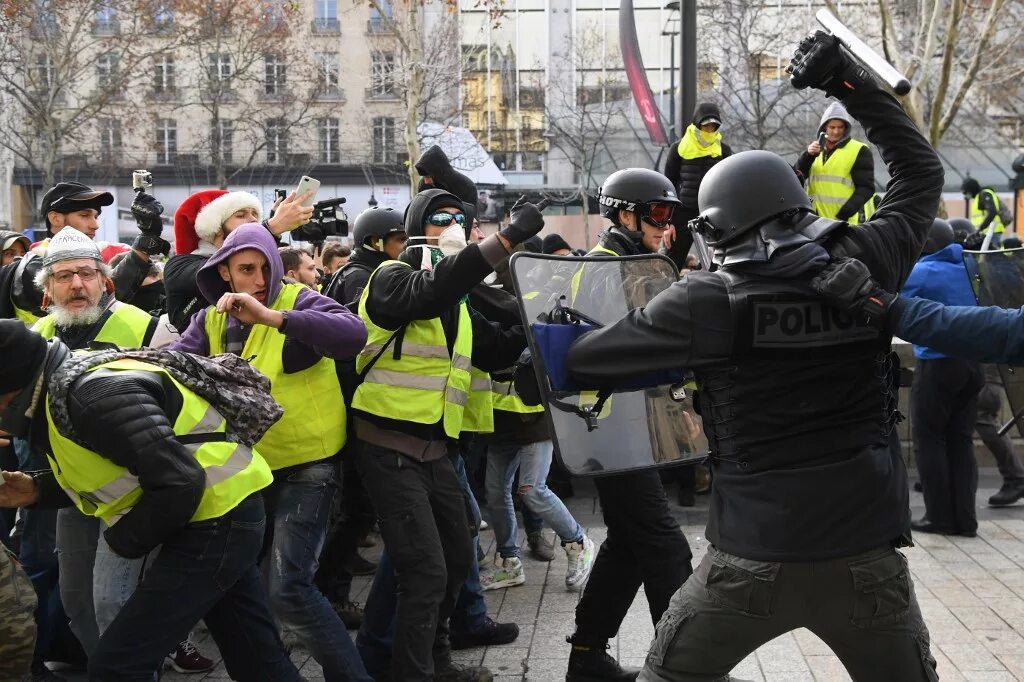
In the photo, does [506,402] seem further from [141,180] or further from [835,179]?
[835,179]

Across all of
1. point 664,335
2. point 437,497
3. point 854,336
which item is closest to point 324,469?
point 437,497

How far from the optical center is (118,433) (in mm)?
3387

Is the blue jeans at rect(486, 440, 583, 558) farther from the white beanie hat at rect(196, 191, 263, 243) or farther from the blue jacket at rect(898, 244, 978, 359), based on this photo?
the blue jacket at rect(898, 244, 978, 359)

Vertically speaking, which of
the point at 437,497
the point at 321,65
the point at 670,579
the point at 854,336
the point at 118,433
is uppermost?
the point at 321,65

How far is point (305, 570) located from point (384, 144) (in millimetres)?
39788

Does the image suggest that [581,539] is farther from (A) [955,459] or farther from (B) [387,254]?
(A) [955,459]

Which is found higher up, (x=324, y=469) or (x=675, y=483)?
(x=324, y=469)

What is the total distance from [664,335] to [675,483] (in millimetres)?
6061

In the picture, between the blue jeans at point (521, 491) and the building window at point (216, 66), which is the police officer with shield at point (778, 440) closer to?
the blue jeans at point (521, 491)

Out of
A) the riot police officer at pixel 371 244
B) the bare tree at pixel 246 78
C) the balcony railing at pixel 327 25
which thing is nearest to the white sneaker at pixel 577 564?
the riot police officer at pixel 371 244

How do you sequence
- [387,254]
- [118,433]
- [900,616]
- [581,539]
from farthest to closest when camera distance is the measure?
[581,539], [387,254], [118,433], [900,616]

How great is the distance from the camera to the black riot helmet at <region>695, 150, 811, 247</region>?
3285mm

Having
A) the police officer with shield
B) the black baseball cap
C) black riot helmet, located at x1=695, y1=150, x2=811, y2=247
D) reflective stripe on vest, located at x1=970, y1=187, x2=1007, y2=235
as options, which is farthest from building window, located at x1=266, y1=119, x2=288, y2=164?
the police officer with shield

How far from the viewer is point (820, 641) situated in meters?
5.53
